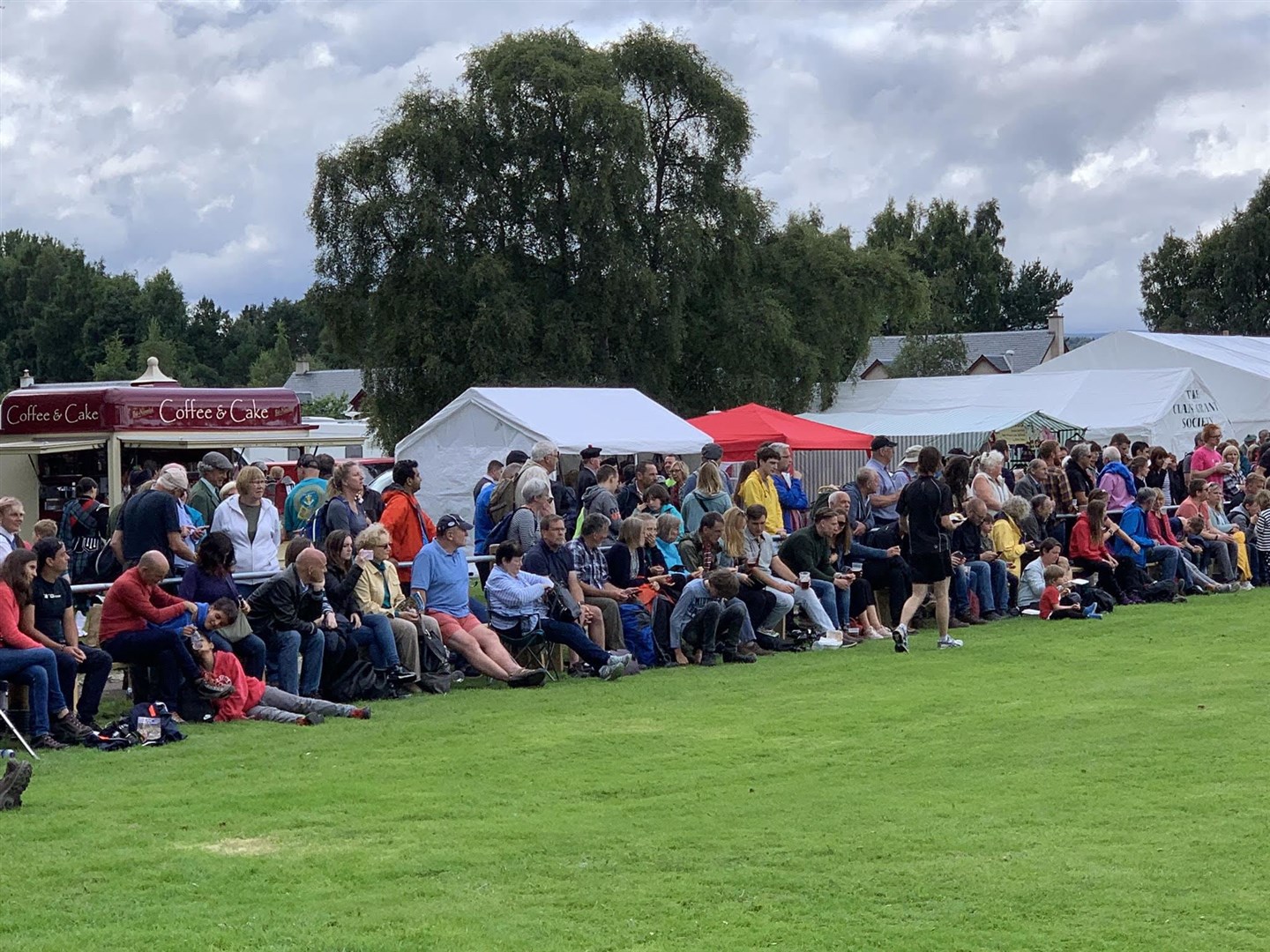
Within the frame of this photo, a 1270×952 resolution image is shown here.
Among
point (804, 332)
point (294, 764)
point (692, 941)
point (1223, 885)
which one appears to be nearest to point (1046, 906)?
point (1223, 885)

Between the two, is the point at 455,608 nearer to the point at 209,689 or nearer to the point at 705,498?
the point at 209,689

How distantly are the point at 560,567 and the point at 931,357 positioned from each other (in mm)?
62883

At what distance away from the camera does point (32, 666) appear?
33.5ft

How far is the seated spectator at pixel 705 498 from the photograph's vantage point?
16359mm

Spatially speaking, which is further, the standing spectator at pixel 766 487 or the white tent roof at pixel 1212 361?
the white tent roof at pixel 1212 361

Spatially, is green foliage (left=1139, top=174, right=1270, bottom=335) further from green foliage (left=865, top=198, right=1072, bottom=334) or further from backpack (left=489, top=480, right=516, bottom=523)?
backpack (left=489, top=480, right=516, bottom=523)

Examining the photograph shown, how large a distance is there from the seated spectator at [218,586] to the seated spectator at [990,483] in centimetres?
874

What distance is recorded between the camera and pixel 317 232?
41531 millimetres

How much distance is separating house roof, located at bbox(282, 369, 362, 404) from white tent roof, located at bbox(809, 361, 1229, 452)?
54775mm

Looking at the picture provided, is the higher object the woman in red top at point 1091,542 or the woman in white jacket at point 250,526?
the woman in white jacket at point 250,526

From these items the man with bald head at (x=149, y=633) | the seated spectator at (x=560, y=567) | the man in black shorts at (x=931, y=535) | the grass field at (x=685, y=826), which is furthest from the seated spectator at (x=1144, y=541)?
the man with bald head at (x=149, y=633)

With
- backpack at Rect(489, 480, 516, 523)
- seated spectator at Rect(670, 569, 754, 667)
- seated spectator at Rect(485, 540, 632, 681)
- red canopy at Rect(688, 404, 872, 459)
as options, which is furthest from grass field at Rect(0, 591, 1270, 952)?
red canopy at Rect(688, 404, 872, 459)

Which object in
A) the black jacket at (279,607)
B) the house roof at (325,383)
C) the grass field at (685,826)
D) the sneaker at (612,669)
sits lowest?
the grass field at (685,826)

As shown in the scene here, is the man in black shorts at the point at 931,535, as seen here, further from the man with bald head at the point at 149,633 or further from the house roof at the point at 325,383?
the house roof at the point at 325,383
